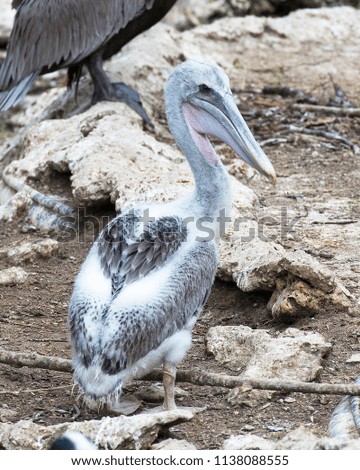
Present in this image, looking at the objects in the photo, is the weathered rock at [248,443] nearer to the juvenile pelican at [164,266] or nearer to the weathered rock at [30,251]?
the juvenile pelican at [164,266]

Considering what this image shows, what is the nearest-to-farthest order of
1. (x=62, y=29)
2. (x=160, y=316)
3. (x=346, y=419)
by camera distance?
(x=346, y=419) → (x=160, y=316) → (x=62, y=29)

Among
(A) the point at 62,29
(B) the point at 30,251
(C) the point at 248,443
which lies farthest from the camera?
(A) the point at 62,29

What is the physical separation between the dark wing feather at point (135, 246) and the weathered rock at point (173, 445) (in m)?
A: 0.74

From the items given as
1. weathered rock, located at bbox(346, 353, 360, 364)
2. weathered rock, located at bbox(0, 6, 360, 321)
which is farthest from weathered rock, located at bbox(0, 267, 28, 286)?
weathered rock, located at bbox(346, 353, 360, 364)

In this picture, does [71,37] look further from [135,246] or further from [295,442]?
[295,442]

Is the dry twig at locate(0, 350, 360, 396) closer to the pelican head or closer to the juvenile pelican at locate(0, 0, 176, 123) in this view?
the pelican head

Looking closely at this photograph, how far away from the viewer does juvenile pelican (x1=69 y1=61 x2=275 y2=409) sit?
4.25 m

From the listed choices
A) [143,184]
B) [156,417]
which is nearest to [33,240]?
[143,184]

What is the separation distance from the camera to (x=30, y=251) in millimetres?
6496

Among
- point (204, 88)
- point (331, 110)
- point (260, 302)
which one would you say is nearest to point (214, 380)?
point (260, 302)

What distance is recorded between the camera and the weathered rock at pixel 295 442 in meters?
3.53

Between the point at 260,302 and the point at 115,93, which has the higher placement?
the point at 260,302

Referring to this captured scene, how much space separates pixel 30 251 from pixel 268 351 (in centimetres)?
229

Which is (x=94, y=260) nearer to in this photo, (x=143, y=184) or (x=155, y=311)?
(x=155, y=311)
